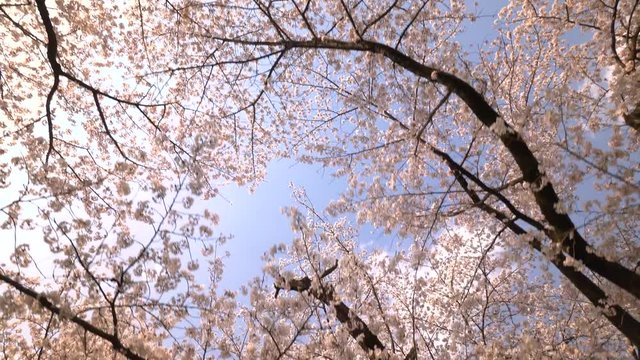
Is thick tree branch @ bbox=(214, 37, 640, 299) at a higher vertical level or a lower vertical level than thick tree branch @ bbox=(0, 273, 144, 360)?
higher

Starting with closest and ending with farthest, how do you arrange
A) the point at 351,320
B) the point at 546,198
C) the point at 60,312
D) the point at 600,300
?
1. the point at 60,312
2. the point at 546,198
3. the point at 600,300
4. the point at 351,320

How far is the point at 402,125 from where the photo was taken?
7.25 metres

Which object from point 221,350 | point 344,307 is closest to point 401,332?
point 344,307

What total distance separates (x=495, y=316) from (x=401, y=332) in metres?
4.22

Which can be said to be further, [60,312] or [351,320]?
[351,320]

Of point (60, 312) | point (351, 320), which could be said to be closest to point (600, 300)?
point (351, 320)

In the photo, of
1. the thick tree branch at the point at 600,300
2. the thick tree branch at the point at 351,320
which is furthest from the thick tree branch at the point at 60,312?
the thick tree branch at the point at 600,300

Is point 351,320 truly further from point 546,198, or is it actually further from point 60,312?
point 60,312

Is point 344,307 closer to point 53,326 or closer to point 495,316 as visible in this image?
point 53,326

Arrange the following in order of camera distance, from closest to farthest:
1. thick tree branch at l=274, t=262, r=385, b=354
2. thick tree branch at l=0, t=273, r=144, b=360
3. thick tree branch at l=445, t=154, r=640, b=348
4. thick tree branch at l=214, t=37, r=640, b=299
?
1. thick tree branch at l=0, t=273, r=144, b=360
2. thick tree branch at l=214, t=37, r=640, b=299
3. thick tree branch at l=445, t=154, r=640, b=348
4. thick tree branch at l=274, t=262, r=385, b=354

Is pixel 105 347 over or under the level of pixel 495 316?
under

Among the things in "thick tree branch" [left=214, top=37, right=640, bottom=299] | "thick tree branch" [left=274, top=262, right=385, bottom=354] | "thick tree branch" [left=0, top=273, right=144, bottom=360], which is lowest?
"thick tree branch" [left=0, top=273, right=144, bottom=360]

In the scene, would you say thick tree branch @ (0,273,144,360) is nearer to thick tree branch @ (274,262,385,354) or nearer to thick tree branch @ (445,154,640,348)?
thick tree branch @ (274,262,385,354)

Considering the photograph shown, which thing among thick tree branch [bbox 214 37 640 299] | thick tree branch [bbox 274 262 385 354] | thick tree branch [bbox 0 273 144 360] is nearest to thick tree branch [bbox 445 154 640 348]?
thick tree branch [bbox 214 37 640 299]
